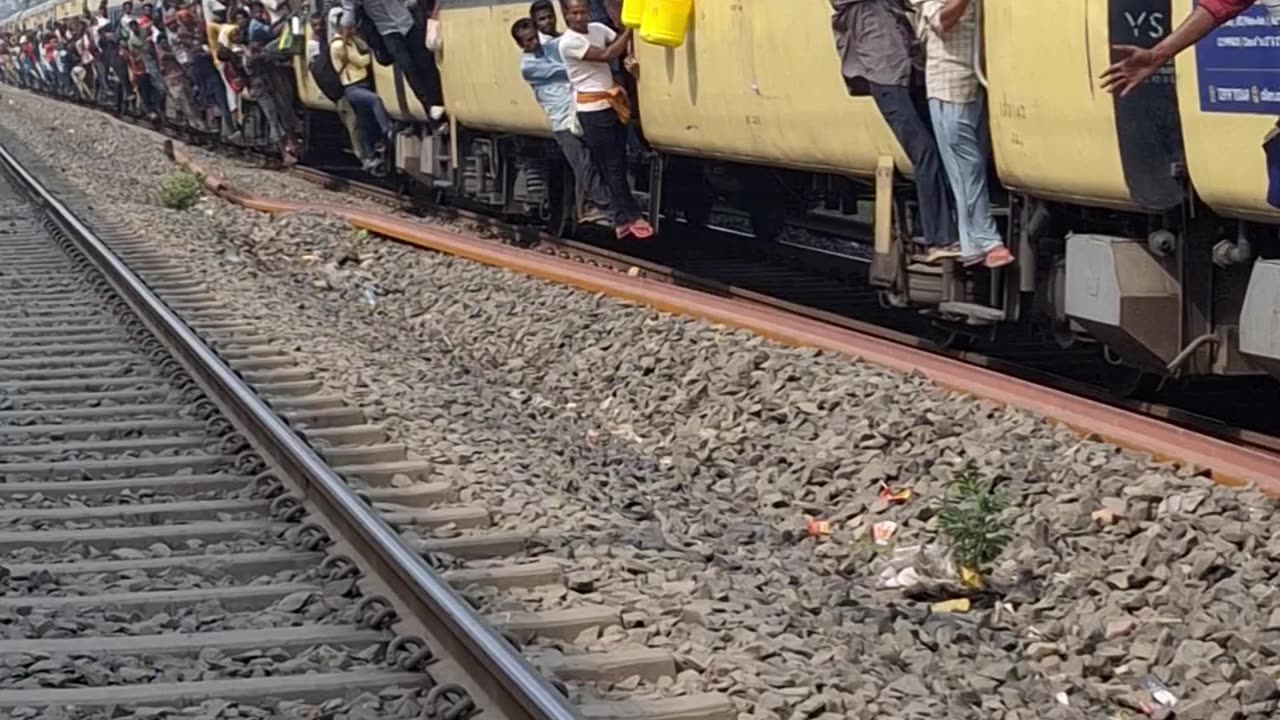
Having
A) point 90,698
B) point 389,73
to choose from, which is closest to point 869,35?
point 90,698

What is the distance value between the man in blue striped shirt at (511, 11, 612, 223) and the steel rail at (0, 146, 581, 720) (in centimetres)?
341

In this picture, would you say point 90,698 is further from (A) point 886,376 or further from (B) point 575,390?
(B) point 575,390

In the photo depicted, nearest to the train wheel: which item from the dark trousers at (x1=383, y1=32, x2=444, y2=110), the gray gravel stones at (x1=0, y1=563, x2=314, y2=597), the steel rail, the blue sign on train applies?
the blue sign on train

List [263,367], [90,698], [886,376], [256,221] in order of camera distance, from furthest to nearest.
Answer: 1. [256,221]
2. [263,367]
3. [886,376]
4. [90,698]

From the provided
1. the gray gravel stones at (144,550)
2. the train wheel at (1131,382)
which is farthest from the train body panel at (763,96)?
the gray gravel stones at (144,550)

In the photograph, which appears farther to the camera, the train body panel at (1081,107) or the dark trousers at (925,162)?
the dark trousers at (925,162)

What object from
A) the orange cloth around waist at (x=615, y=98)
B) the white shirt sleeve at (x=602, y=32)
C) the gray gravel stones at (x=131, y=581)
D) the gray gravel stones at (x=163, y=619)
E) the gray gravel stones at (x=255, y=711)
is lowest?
the gray gravel stones at (x=131, y=581)

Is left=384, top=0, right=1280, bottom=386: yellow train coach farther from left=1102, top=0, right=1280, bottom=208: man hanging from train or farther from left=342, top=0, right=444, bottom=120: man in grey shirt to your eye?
left=342, top=0, right=444, bottom=120: man in grey shirt

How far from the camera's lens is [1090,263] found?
23.4 ft

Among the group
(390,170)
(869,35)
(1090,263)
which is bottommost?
(390,170)

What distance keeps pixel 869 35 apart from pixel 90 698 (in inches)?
200

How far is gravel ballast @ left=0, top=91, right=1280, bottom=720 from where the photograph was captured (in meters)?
4.78

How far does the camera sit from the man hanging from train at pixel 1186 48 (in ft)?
18.0

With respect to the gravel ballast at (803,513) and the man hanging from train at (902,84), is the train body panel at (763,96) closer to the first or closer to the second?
the man hanging from train at (902,84)
